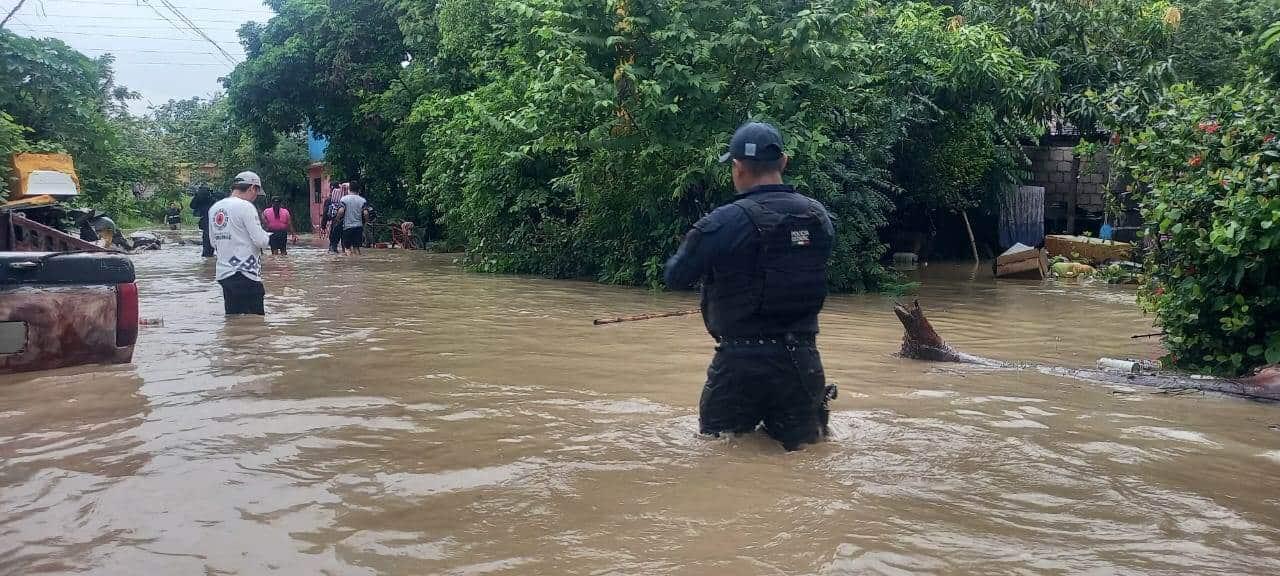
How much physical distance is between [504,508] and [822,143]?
8510 mm

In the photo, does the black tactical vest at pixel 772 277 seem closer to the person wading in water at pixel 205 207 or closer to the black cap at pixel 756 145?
the black cap at pixel 756 145

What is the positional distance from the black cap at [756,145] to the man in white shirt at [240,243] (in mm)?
5991

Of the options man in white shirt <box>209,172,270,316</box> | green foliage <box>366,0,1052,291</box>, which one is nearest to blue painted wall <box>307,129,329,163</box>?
green foliage <box>366,0,1052,291</box>

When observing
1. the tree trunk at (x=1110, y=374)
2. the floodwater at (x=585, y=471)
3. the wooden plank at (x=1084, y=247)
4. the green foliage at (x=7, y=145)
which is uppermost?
the green foliage at (x=7, y=145)

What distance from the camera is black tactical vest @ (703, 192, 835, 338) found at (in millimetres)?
4309

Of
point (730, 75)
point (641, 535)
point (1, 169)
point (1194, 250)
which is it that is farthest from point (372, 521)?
point (1, 169)

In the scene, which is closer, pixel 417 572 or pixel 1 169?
pixel 417 572

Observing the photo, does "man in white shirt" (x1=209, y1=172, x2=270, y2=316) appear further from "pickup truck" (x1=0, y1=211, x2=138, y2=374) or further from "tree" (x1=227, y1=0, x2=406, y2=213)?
"tree" (x1=227, y1=0, x2=406, y2=213)

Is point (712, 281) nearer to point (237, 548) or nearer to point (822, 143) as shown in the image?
point (237, 548)

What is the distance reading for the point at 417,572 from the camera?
10.6 feet

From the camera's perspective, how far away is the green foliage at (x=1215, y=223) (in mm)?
6262

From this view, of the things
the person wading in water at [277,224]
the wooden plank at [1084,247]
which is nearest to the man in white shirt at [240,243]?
the person wading in water at [277,224]

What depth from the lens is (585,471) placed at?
173 inches

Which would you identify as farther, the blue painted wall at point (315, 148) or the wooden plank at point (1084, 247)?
the blue painted wall at point (315, 148)
